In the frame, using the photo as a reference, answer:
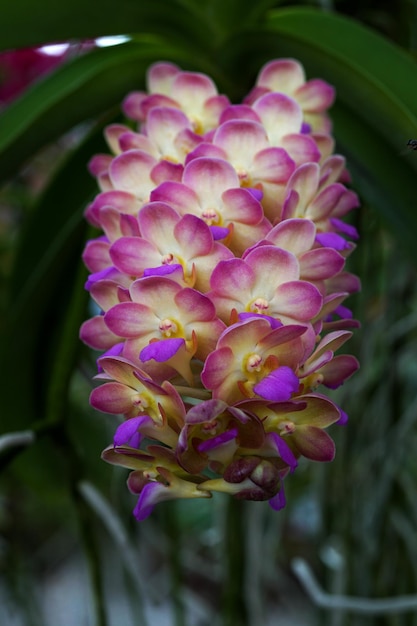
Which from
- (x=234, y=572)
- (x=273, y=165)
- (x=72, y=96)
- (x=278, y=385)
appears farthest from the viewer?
(x=234, y=572)

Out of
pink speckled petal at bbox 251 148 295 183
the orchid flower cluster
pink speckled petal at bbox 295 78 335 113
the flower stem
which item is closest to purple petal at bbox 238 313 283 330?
the orchid flower cluster

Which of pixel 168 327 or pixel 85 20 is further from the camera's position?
Result: pixel 85 20

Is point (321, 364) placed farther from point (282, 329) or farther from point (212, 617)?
point (212, 617)

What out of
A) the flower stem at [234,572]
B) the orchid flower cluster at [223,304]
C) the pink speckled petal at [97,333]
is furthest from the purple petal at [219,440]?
the flower stem at [234,572]

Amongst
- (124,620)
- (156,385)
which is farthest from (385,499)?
(124,620)

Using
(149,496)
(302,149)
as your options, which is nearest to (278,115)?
(302,149)

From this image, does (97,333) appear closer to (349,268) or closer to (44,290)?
(44,290)
